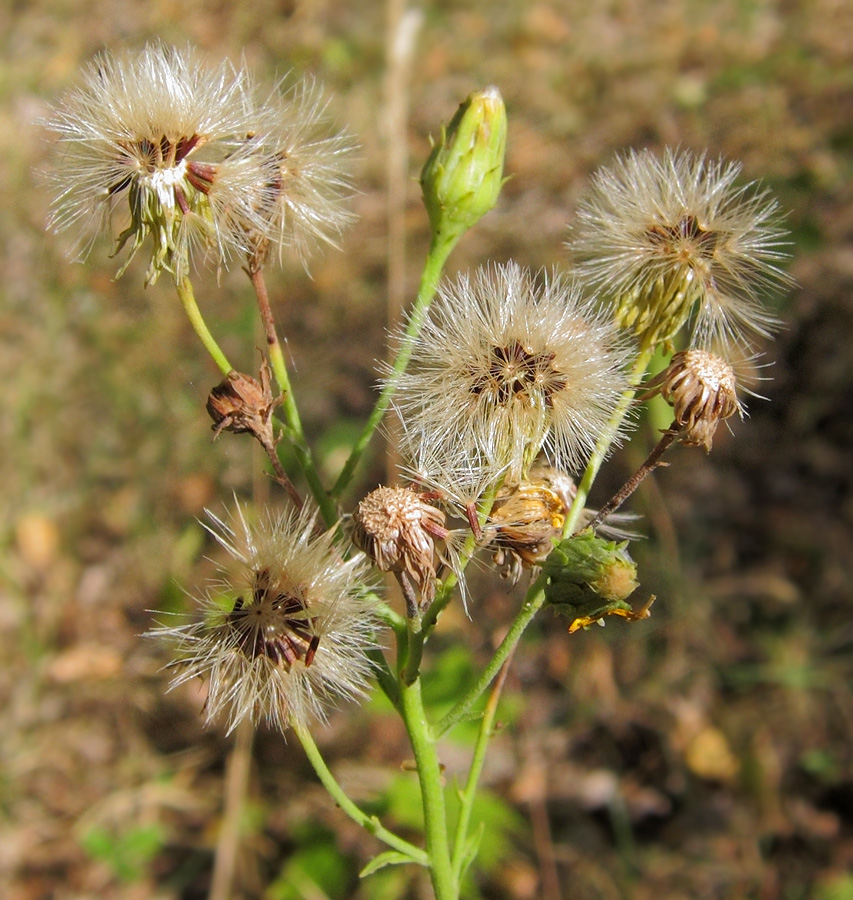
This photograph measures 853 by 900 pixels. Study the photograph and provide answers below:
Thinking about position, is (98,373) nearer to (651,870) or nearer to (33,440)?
(33,440)

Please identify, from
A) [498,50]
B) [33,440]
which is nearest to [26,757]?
[33,440]

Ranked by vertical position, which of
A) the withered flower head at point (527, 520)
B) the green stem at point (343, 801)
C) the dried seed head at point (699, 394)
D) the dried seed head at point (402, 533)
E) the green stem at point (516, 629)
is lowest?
the green stem at point (343, 801)

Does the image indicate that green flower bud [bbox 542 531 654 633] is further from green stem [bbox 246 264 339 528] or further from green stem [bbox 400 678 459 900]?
green stem [bbox 246 264 339 528]

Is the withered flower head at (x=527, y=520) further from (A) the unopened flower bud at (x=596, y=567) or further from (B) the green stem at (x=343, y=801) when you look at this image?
(B) the green stem at (x=343, y=801)

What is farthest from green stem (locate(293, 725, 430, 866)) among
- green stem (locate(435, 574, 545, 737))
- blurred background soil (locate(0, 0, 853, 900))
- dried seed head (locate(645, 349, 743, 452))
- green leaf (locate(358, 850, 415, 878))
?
blurred background soil (locate(0, 0, 853, 900))

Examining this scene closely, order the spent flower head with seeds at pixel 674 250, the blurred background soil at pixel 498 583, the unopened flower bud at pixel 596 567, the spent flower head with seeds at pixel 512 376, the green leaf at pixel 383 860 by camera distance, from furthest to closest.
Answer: the blurred background soil at pixel 498 583 < the spent flower head with seeds at pixel 674 250 < the spent flower head with seeds at pixel 512 376 < the green leaf at pixel 383 860 < the unopened flower bud at pixel 596 567

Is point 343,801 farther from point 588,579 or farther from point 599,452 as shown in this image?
point 599,452

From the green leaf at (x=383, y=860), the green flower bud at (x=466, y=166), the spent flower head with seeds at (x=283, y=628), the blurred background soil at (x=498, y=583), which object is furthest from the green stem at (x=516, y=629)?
the blurred background soil at (x=498, y=583)

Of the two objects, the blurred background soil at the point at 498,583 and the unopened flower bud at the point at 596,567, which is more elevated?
the blurred background soil at the point at 498,583

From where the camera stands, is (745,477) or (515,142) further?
(515,142)
